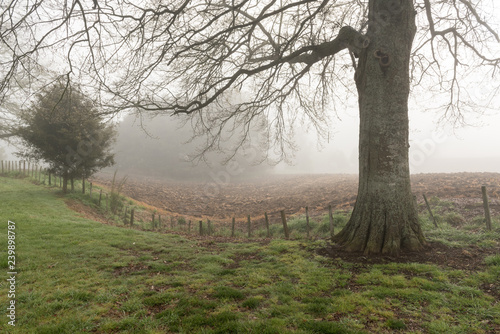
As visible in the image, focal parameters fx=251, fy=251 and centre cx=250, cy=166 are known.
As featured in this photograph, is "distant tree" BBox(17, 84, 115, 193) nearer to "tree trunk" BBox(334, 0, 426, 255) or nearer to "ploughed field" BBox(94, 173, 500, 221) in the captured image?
"ploughed field" BBox(94, 173, 500, 221)

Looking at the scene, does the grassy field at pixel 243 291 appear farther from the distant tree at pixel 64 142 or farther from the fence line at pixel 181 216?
the distant tree at pixel 64 142

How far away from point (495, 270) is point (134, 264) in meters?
7.32

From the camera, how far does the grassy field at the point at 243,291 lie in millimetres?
3318

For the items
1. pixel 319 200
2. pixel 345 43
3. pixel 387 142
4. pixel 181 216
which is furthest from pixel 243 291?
pixel 181 216

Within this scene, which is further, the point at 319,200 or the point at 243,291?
the point at 319,200

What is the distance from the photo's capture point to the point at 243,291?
14.3 feet

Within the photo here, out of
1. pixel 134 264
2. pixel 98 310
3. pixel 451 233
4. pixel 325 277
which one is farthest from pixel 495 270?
pixel 134 264

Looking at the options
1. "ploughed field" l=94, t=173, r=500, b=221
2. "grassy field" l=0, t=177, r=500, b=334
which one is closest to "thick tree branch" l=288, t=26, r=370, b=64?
"grassy field" l=0, t=177, r=500, b=334

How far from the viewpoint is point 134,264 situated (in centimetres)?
598

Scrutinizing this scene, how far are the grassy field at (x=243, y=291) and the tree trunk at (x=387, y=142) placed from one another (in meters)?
0.80

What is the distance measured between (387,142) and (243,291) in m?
4.41

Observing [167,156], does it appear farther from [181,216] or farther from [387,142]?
[387,142]

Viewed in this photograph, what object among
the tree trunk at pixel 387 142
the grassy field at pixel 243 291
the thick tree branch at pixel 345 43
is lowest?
the grassy field at pixel 243 291

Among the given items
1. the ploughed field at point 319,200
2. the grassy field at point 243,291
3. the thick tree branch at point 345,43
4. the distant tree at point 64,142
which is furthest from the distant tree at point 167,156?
the grassy field at point 243,291
